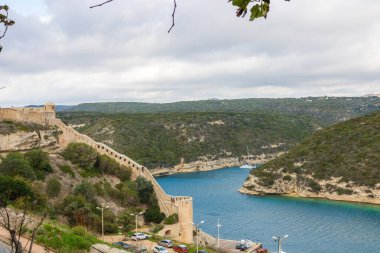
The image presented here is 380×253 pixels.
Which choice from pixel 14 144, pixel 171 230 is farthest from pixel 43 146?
pixel 171 230

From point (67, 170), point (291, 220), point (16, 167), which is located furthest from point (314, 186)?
point (16, 167)

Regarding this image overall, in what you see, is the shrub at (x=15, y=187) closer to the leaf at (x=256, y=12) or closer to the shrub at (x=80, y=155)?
the shrub at (x=80, y=155)

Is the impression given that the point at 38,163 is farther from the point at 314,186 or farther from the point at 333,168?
the point at 333,168

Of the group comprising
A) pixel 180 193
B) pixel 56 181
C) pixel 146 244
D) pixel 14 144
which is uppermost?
pixel 14 144

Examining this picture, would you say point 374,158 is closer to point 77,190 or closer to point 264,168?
point 264,168

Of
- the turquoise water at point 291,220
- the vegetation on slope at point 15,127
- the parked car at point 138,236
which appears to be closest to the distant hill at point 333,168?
the turquoise water at point 291,220

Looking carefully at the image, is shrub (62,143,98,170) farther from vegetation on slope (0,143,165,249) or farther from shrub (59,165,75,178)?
shrub (59,165,75,178)
